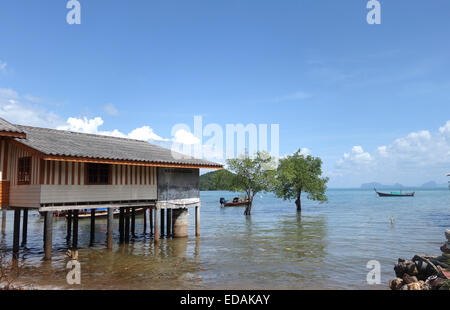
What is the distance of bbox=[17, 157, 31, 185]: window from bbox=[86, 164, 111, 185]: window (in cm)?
270

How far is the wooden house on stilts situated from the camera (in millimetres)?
16219

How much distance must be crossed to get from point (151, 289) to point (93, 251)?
933cm

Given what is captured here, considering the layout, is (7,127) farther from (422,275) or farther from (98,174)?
(422,275)

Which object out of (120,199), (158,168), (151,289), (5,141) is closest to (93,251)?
(120,199)

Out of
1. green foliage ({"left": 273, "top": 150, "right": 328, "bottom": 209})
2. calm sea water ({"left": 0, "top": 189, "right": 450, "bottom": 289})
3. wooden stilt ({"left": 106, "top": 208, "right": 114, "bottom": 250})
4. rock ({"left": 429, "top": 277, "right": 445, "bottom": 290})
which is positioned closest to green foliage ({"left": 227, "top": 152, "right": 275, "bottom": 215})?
green foliage ({"left": 273, "top": 150, "right": 328, "bottom": 209})

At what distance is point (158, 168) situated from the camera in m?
21.9

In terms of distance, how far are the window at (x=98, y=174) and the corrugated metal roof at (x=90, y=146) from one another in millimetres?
904

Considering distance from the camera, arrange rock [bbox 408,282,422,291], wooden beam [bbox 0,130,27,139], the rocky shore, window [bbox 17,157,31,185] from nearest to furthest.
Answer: rock [bbox 408,282,422,291]
the rocky shore
wooden beam [bbox 0,130,27,139]
window [bbox 17,157,31,185]

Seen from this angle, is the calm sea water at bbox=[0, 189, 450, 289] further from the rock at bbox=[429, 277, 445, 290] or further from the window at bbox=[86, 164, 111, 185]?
the window at bbox=[86, 164, 111, 185]

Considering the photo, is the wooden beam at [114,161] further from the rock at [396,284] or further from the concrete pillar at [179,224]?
the rock at [396,284]

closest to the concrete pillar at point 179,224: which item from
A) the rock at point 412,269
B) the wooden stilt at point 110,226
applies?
the wooden stilt at point 110,226

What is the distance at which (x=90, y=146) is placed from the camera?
746 inches

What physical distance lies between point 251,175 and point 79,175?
2858 centimetres
